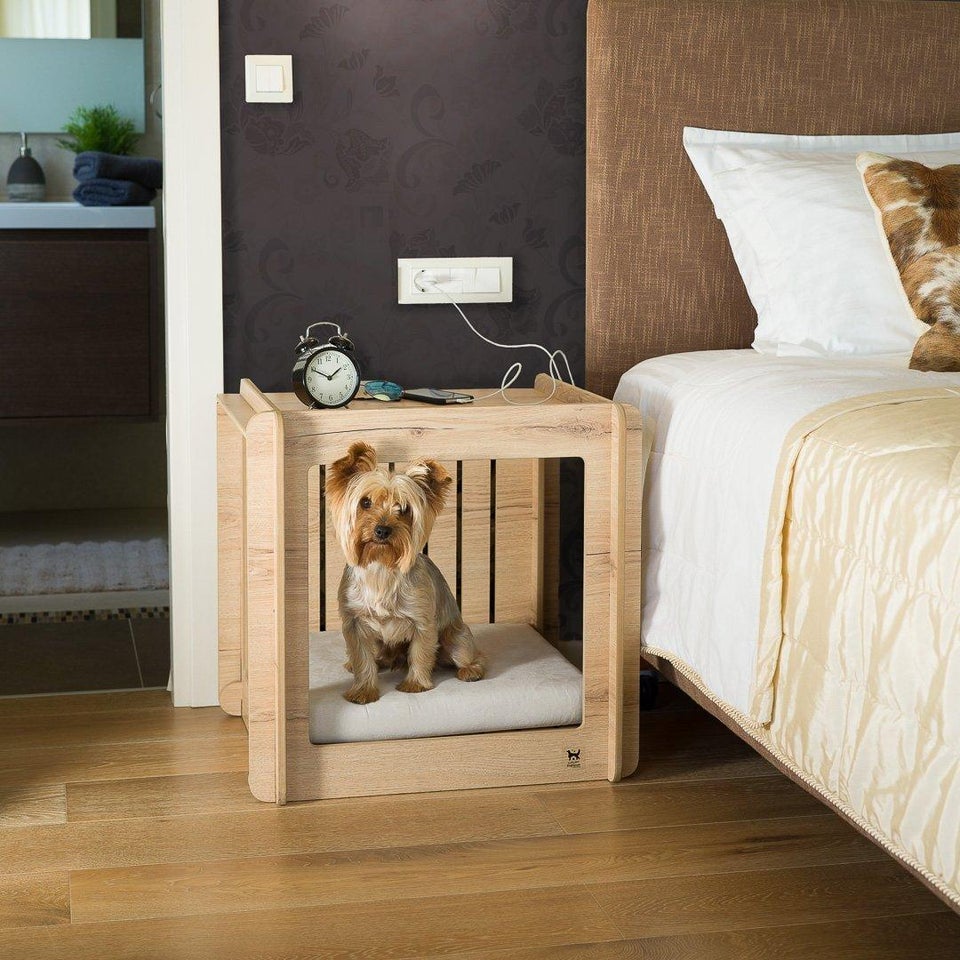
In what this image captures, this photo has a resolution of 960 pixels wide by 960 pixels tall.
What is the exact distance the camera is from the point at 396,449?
1893 mm

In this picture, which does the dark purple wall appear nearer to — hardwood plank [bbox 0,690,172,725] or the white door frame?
the white door frame

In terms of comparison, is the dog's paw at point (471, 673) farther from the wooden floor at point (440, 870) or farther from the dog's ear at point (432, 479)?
the dog's ear at point (432, 479)

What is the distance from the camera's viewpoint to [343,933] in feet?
5.04

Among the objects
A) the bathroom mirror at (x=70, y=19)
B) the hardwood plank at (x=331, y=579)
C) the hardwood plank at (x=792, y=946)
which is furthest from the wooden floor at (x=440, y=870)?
the bathroom mirror at (x=70, y=19)

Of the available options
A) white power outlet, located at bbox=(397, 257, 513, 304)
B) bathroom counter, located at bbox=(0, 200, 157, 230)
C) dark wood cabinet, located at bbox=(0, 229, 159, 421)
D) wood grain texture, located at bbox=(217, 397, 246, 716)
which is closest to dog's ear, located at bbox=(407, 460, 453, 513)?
wood grain texture, located at bbox=(217, 397, 246, 716)

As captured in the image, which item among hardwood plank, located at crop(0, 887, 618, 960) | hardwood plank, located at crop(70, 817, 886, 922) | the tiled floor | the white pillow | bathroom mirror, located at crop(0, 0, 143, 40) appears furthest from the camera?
bathroom mirror, located at crop(0, 0, 143, 40)

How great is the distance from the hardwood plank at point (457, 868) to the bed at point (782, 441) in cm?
18

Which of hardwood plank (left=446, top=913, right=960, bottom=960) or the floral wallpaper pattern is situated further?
the floral wallpaper pattern

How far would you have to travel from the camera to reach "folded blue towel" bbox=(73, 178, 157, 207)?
3.36 meters

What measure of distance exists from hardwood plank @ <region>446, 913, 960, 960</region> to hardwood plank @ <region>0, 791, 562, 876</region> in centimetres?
33

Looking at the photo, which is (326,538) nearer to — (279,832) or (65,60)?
(279,832)

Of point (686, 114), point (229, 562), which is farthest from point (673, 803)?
point (686, 114)

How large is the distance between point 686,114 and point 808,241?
0.41 m

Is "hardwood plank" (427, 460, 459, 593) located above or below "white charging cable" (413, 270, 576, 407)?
below
